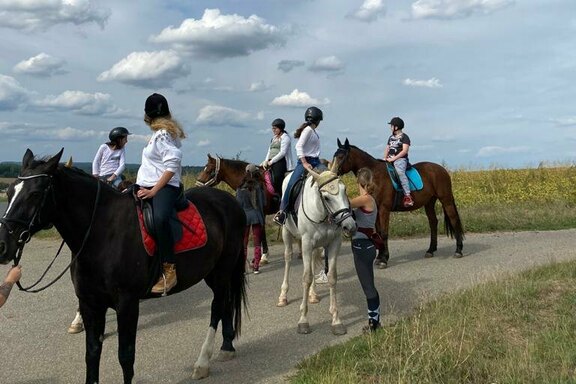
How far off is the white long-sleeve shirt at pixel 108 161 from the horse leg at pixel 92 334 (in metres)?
4.04

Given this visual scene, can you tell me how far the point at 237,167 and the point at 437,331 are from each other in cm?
677

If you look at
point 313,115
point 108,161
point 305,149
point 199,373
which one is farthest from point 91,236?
point 313,115

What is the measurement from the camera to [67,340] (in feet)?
20.8

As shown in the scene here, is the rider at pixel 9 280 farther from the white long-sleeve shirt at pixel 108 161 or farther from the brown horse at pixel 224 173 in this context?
the brown horse at pixel 224 173

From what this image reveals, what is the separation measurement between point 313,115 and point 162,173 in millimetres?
3920

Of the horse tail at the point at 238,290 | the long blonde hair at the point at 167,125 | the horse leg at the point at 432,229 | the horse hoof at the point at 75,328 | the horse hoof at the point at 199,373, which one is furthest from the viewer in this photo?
the horse leg at the point at 432,229

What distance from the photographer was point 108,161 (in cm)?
822

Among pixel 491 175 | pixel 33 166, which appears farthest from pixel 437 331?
pixel 491 175

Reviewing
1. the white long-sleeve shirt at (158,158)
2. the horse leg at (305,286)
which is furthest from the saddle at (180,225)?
the horse leg at (305,286)

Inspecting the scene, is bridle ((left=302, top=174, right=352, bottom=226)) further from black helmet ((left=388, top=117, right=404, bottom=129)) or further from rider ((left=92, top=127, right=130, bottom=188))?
black helmet ((left=388, top=117, right=404, bottom=129))

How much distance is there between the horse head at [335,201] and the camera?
5.92m

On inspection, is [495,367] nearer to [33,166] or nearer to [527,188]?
[33,166]

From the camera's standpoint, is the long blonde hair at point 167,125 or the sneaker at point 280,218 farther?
the sneaker at point 280,218

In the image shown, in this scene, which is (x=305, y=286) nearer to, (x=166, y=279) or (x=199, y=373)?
(x=199, y=373)
